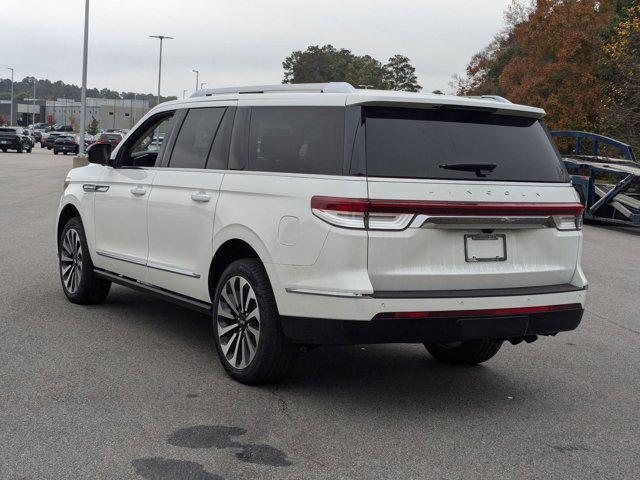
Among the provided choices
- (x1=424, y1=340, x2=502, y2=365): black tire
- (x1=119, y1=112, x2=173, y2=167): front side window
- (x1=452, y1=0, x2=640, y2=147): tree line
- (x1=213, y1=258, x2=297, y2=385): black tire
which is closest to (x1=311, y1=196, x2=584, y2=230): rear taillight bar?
(x1=213, y1=258, x2=297, y2=385): black tire

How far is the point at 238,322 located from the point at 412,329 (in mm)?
1282

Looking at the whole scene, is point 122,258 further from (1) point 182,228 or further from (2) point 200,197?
(2) point 200,197

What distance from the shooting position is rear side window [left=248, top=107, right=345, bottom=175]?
205 inches

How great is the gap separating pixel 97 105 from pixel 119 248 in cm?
17707

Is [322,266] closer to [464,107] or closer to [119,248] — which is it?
[464,107]

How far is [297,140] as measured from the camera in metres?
5.54

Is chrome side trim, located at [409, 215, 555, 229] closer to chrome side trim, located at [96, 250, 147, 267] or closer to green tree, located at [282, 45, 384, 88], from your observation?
chrome side trim, located at [96, 250, 147, 267]

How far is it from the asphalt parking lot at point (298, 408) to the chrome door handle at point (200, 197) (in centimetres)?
115

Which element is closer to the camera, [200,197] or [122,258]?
[200,197]

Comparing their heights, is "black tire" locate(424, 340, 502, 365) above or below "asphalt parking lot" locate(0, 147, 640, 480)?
above

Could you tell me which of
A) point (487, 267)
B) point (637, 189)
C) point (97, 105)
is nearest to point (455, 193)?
point (487, 267)

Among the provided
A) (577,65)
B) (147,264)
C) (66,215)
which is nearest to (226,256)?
(147,264)

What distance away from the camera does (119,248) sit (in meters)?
7.39

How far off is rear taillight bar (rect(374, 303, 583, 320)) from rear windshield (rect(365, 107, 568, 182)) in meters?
0.77
